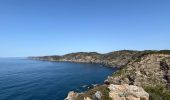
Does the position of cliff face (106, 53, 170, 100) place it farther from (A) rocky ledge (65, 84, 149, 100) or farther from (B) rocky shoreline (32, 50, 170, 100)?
(A) rocky ledge (65, 84, 149, 100)

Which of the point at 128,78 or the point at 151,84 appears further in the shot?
the point at 128,78

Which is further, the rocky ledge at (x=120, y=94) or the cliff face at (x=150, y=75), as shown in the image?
the cliff face at (x=150, y=75)

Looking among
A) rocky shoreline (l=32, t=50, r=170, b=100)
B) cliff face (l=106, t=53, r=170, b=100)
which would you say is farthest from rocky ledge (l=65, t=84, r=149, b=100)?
cliff face (l=106, t=53, r=170, b=100)

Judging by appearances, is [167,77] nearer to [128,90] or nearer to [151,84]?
[151,84]

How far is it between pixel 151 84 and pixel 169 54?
899 inches

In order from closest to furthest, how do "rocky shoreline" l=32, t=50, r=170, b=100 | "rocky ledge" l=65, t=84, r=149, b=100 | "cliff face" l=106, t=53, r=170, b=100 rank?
"rocky ledge" l=65, t=84, r=149, b=100
"rocky shoreline" l=32, t=50, r=170, b=100
"cliff face" l=106, t=53, r=170, b=100

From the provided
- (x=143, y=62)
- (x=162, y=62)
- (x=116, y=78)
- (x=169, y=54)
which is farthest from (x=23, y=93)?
(x=169, y=54)

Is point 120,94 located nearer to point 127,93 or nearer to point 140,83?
point 127,93

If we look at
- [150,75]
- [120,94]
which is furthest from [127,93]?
[150,75]

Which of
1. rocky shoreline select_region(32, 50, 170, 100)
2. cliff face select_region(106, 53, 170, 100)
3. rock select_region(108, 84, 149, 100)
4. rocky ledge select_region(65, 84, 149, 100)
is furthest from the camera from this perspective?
cliff face select_region(106, 53, 170, 100)

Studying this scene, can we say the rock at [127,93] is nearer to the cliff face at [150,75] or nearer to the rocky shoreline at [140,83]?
the rocky shoreline at [140,83]

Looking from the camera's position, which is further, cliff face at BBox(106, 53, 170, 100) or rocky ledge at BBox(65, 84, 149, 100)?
cliff face at BBox(106, 53, 170, 100)

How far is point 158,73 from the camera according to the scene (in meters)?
88.8

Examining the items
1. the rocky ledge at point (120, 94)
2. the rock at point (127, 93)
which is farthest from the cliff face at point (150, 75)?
the rocky ledge at point (120, 94)
